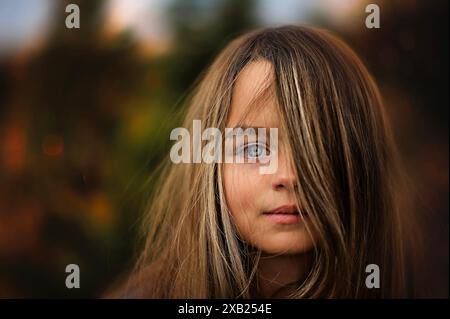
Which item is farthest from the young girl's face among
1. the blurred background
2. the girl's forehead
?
the blurred background

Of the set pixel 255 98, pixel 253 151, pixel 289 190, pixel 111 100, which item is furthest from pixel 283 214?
pixel 111 100

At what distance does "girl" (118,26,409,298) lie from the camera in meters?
1.24

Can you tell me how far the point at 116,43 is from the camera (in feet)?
4.50

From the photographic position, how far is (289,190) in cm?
125

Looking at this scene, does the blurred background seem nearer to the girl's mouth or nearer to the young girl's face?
the young girl's face

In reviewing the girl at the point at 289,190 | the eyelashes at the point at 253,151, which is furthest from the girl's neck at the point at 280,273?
the eyelashes at the point at 253,151

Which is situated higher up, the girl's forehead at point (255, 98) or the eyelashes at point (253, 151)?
the girl's forehead at point (255, 98)

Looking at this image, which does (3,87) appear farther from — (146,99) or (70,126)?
(146,99)

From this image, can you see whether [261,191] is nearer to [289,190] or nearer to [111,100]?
[289,190]

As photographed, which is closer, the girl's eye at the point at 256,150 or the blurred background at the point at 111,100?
the girl's eye at the point at 256,150

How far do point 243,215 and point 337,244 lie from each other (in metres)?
0.23

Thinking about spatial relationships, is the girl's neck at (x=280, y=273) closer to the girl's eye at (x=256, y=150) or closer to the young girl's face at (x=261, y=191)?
the young girl's face at (x=261, y=191)

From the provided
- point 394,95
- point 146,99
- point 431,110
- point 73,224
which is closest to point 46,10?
point 146,99

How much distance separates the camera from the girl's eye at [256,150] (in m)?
1.24
